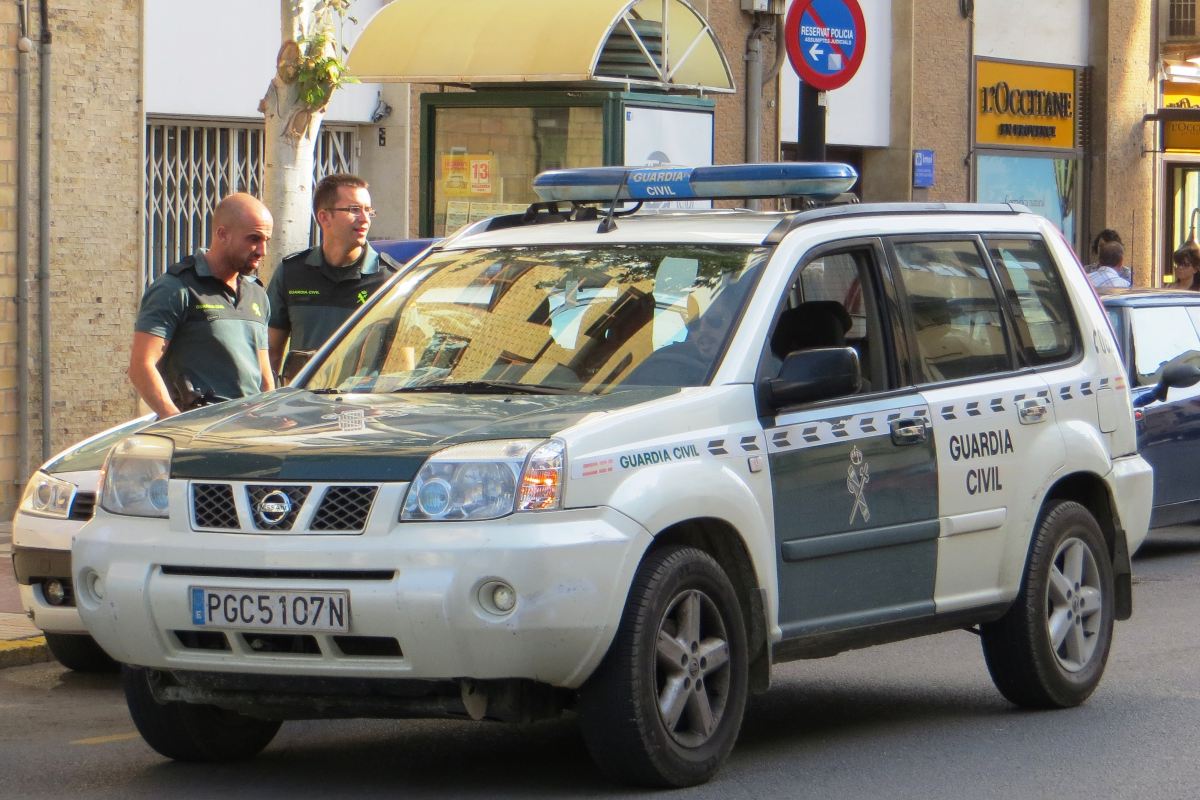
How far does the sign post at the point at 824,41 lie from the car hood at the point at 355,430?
24.8 feet

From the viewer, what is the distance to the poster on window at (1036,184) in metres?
25.1

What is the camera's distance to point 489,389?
6863 mm

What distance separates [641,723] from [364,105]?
11.5 m

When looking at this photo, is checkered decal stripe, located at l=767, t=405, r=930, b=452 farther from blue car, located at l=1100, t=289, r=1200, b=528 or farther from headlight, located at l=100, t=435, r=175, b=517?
blue car, located at l=1100, t=289, r=1200, b=528

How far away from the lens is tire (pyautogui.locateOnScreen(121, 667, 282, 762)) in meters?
6.79

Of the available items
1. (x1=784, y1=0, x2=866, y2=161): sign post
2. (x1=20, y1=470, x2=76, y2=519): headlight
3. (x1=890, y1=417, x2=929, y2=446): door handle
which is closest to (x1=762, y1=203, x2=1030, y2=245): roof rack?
(x1=890, y1=417, x2=929, y2=446): door handle

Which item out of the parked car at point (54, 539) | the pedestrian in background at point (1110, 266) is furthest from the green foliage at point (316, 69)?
the pedestrian in background at point (1110, 266)

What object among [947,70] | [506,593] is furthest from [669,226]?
[947,70]

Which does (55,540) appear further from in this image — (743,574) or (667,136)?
(667,136)

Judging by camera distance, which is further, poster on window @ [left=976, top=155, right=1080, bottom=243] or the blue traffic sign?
poster on window @ [left=976, top=155, right=1080, bottom=243]

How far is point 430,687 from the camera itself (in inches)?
240

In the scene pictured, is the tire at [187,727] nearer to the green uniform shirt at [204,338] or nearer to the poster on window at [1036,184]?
the green uniform shirt at [204,338]

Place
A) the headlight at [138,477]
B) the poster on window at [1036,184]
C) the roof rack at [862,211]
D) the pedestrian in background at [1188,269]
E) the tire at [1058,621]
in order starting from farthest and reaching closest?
the poster on window at [1036,184], the pedestrian in background at [1188,269], the tire at [1058,621], the roof rack at [862,211], the headlight at [138,477]

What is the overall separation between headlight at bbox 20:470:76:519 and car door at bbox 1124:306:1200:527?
6305mm
